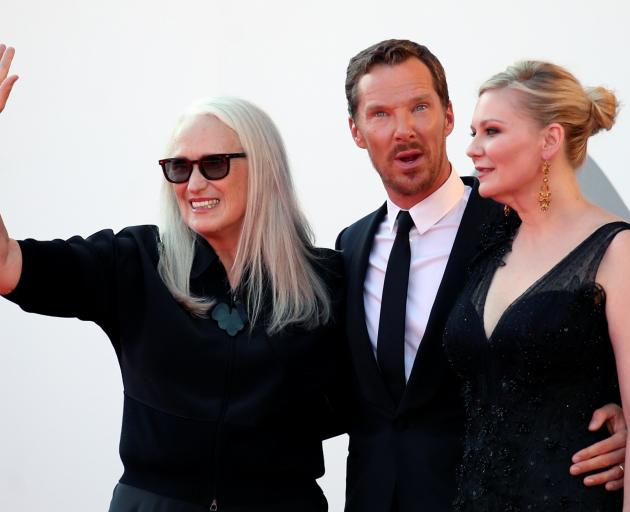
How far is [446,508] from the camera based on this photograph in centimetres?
245

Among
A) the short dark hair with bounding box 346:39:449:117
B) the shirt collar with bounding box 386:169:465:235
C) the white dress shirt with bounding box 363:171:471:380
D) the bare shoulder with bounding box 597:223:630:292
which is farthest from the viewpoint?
the short dark hair with bounding box 346:39:449:117

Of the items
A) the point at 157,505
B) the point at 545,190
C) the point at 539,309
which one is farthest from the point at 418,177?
the point at 157,505

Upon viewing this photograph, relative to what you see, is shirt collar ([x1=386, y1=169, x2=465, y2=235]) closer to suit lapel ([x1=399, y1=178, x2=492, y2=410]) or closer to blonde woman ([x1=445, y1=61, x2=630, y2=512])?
suit lapel ([x1=399, y1=178, x2=492, y2=410])

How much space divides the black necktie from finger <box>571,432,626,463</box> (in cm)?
55

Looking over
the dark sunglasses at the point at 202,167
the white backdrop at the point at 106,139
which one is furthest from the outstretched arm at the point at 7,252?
the white backdrop at the point at 106,139

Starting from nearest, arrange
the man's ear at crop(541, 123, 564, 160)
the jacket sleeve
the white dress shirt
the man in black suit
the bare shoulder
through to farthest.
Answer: the bare shoulder
the man's ear at crop(541, 123, 564, 160)
the jacket sleeve
the man in black suit
the white dress shirt

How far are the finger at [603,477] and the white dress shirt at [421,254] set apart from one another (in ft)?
1.93

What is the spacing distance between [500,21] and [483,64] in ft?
0.44

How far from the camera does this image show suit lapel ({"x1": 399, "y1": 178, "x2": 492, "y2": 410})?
2492mm

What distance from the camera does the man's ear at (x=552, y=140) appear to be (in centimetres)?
225

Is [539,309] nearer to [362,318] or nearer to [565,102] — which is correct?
[565,102]

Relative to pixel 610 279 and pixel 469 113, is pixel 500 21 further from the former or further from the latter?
pixel 610 279

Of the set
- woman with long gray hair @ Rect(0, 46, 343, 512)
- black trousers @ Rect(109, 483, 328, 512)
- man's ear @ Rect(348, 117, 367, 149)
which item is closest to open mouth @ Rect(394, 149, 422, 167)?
man's ear @ Rect(348, 117, 367, 149)

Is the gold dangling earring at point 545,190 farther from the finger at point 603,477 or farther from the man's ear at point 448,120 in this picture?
the man's ear at point 448,120
